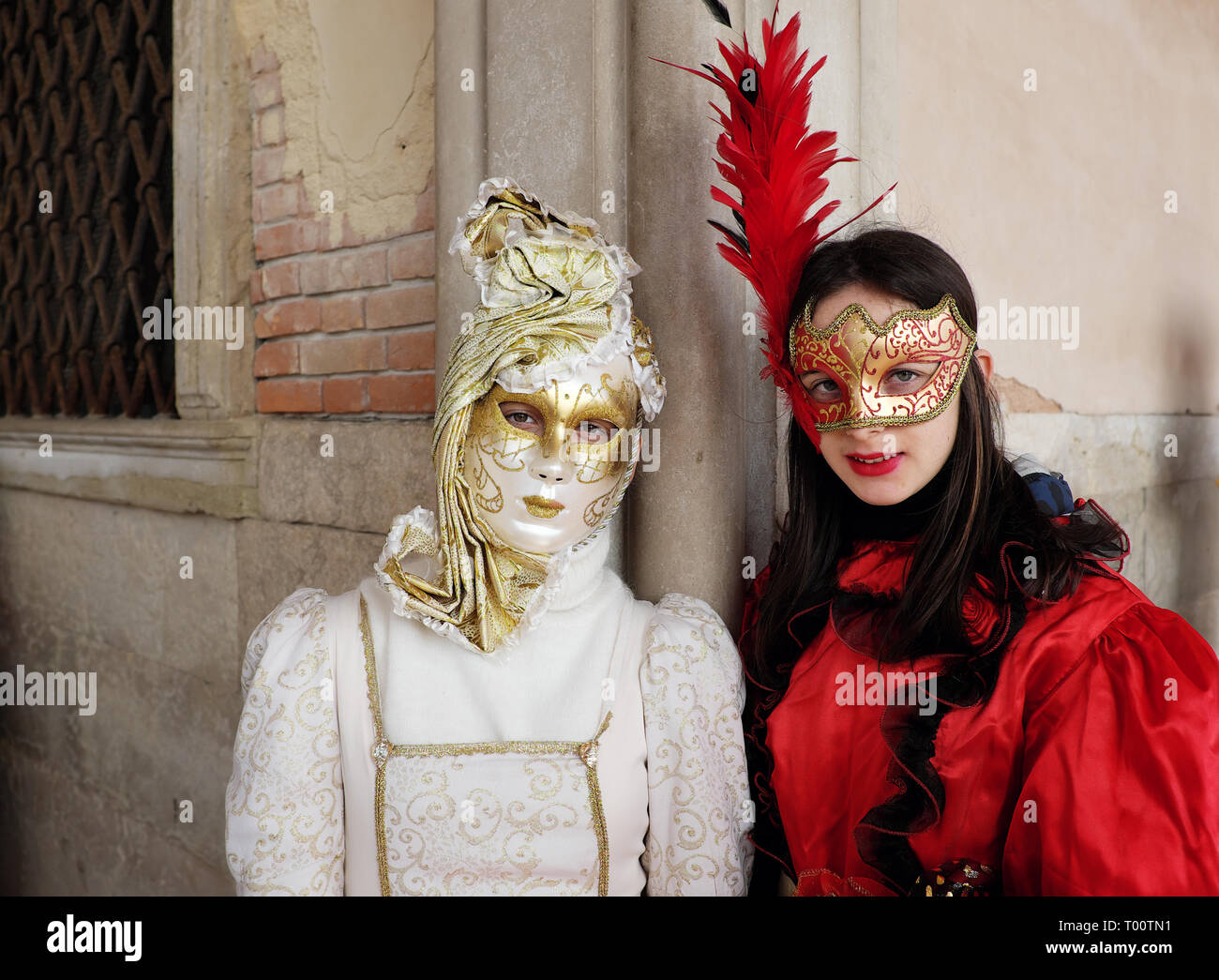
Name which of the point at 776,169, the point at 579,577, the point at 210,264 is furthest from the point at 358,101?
the point at 579,577

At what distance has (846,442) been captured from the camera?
1498 mm

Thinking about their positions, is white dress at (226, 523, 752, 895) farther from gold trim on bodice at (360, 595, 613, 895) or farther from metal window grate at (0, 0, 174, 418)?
metal window grate at (0, 0, 174, 418)

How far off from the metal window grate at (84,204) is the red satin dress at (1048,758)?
8.63 ft

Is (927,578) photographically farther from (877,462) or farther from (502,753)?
(502,753)

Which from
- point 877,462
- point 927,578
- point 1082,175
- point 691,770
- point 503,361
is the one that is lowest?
point 691,770

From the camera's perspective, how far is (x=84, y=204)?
3.59 m

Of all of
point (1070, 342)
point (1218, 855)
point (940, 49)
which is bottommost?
point (1218, 855)

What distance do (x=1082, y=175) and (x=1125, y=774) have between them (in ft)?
8.22

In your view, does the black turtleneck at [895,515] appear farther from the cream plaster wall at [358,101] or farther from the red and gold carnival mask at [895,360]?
the cream plaster wall at [358,101]

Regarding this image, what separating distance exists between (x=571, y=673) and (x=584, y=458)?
0.34 m

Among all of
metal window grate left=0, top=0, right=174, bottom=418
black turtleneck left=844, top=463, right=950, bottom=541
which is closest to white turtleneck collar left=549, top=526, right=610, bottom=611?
black turtleneck left=844, top=463, right=950, bottom=541

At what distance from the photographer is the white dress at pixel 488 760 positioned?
4.47 ft
